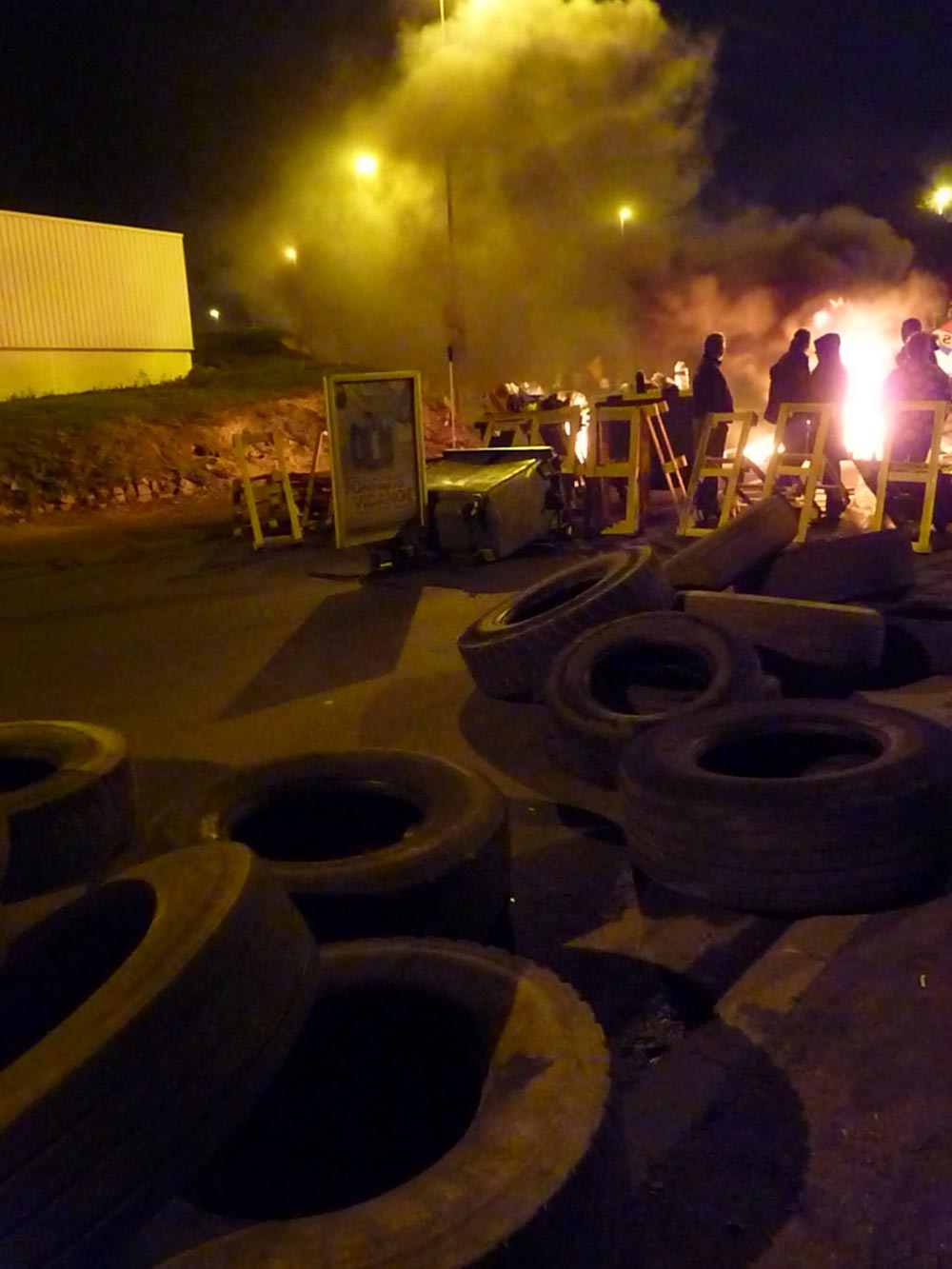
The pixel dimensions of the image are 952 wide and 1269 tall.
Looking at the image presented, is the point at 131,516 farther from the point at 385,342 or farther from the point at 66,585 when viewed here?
the point at 385,342

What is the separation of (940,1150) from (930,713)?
367 centimetres

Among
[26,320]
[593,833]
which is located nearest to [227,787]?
[593,833]

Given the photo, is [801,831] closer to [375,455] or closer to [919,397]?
[375,455]

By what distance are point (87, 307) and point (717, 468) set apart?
21.8 meters

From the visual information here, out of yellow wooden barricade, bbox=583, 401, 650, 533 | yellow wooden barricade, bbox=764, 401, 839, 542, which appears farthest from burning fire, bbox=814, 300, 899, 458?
yellow wooden barricade, bbox=583, 401, 650, 533

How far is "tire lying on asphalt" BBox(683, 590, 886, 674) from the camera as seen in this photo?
5.94m

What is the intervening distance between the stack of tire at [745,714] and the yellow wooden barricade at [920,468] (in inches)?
143

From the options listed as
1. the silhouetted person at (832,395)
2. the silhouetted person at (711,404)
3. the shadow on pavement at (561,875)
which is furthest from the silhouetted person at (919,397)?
the shadow on pavement at (561,875)

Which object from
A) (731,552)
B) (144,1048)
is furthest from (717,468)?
(144,1048)

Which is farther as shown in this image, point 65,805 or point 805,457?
point 805,457

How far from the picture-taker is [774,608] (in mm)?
6098

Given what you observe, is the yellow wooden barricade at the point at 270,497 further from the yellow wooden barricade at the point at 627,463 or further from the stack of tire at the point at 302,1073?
the stack of tire at the point at 302,1073

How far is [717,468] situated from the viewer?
11914mm

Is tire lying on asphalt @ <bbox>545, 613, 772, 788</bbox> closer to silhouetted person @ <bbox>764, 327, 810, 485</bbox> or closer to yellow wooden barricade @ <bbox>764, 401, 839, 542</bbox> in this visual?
yellow wooden barricade @ <bbox>764, 401, 839, 542</bbox>
